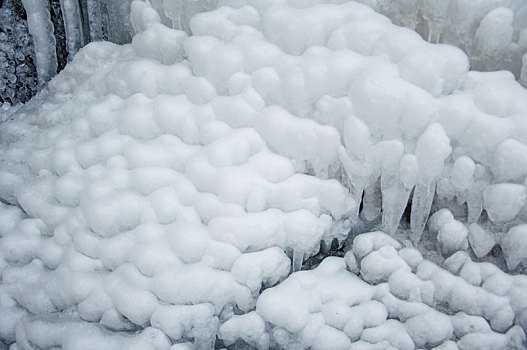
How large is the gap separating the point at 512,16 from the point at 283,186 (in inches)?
26.5

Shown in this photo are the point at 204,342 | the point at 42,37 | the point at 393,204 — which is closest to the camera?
the point at 204,342

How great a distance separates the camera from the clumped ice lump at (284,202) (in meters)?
1.08

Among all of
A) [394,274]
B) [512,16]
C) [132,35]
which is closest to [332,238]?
[394,274]

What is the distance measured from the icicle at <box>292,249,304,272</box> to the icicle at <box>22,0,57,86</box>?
1049 mm

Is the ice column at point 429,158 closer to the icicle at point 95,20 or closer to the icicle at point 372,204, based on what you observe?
the icicle at point 372,204

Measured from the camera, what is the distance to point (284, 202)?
3.84ft

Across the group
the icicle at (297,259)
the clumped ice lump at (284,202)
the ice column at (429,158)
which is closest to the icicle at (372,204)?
the clumped ice lump at (284,202)

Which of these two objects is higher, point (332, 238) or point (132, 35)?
point (132, 35)

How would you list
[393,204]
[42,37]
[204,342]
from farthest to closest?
[42,37] < [393,204] < [204,342]

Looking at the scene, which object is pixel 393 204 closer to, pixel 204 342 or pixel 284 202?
pixel 284 202

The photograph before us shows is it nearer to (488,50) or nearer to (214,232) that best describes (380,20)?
(488,50)

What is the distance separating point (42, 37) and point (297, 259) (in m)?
1.09

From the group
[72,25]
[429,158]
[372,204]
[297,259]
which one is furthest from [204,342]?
[72,25]

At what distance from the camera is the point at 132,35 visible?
5.04ft
